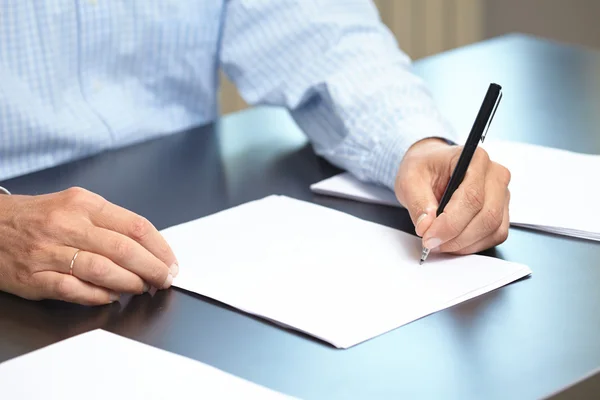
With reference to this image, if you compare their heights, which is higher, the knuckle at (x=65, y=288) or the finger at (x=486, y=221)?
the finger at (x=486, y=221)

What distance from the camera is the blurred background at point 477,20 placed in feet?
10.9

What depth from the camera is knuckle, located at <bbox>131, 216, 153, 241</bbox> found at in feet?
3.01

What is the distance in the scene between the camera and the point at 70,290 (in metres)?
0.88

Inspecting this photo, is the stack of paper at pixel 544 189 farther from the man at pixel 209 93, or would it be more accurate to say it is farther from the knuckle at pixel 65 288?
the knuckle at pixel 65 288

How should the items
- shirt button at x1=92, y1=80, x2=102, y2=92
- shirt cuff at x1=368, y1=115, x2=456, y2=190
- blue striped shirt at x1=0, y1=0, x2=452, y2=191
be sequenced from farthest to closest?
shirt button at x1=92, y1=80, x2=102, y2=92 < blue striped shirt at x1=0, y1=0, x2=452, y2=191 < shirt cuff at x1=368, y1=115, x2=456, y2=190

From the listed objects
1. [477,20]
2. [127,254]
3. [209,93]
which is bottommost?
[477,20]

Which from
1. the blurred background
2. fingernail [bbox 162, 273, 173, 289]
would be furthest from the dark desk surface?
the blurred background

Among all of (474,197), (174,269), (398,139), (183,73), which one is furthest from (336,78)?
(174,269)

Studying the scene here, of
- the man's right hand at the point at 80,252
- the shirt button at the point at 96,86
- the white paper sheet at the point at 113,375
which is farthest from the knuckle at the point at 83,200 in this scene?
the shirt button at the point at 96,86

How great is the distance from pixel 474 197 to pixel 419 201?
6 cm

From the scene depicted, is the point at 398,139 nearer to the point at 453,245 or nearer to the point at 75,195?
the point at 453,245

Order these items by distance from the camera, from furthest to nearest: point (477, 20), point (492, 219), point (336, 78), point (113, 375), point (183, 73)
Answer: point (477, 20)
point (183, 73)
point (336, 78)
point (492, 219)
point (113, 375)

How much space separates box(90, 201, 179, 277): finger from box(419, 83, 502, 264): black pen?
0.27 meters

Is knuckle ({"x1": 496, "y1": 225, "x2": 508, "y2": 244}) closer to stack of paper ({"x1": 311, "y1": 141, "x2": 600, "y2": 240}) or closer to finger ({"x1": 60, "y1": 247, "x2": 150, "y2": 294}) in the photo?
stack of paper ({"x1": 311, "y1": 141, "x2": 600, "y2": 240})
